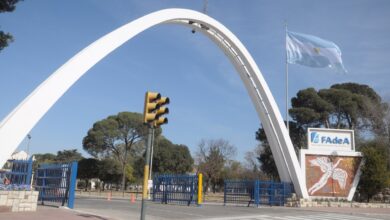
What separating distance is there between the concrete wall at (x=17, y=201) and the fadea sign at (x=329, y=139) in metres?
20.0

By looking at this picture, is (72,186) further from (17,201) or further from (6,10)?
(6,10)

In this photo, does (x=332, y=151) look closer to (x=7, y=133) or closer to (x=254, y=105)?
(x=254, y=105)

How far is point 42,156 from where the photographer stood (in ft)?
369

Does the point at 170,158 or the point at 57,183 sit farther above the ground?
the point at 170,158

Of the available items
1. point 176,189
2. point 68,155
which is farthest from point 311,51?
point 68,155

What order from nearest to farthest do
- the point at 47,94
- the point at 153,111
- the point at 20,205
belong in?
→ the point at 153,111
the point at 20,205
the point at 47,94

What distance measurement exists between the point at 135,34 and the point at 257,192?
1267 centimetres

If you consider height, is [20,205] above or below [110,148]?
below

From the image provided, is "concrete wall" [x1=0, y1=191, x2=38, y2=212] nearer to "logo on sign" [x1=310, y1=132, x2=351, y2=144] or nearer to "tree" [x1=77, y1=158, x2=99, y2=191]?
"logo on sign" [x1=310, y1=132, x2=351, y2=144]

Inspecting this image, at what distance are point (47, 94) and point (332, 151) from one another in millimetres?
21030

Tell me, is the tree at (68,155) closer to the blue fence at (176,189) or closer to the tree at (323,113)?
the tree at (323,113)

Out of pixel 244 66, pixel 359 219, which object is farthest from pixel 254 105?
pixel 359 219

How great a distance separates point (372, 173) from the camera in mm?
28141

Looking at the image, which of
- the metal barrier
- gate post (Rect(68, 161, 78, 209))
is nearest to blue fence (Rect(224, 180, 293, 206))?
gate post (Rect(68, 161, 78, 209))
